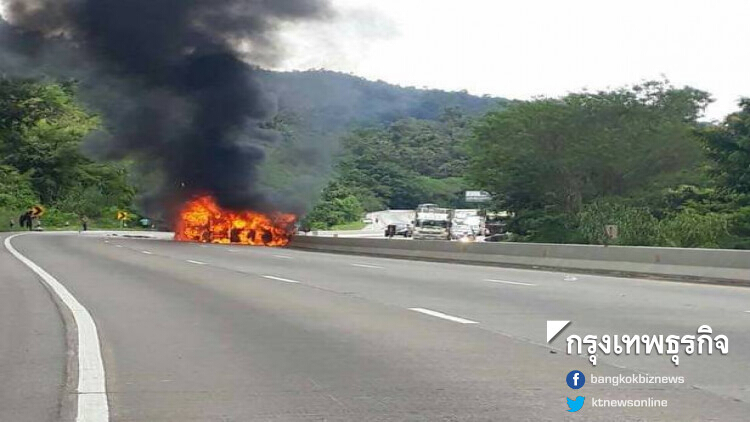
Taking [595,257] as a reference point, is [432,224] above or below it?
above

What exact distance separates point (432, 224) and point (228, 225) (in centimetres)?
1914

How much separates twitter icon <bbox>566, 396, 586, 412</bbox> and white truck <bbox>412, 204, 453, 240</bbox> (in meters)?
58.8

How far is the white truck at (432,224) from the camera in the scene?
6681cm

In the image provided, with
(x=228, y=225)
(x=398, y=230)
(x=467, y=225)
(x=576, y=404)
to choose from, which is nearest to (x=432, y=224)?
(x=467, y=225)

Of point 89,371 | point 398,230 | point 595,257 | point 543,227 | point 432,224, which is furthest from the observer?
point 398,230

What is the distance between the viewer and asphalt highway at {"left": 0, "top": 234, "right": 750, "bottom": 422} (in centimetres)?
731

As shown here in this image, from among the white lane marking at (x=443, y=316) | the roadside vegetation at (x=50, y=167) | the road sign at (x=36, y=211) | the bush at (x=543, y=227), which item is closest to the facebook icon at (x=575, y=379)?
the white lane marking at (x=443, y=316)

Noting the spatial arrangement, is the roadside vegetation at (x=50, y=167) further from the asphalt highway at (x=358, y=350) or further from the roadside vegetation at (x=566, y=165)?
the asphalt highway at (x=358, y=350)

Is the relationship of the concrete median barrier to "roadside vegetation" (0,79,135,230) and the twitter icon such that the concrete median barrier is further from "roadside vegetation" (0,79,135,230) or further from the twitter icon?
"roadside vegetation" (0,79,135,230)

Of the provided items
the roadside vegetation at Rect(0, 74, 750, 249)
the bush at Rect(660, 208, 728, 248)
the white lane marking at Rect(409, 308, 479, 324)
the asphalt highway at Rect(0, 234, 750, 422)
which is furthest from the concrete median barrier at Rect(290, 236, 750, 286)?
the white lane marking at Rect(409, 308, 479, 324)

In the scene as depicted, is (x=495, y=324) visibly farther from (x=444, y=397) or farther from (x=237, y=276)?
(x=237, y=276)

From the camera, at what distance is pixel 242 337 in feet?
36.8

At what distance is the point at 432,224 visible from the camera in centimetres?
6719
